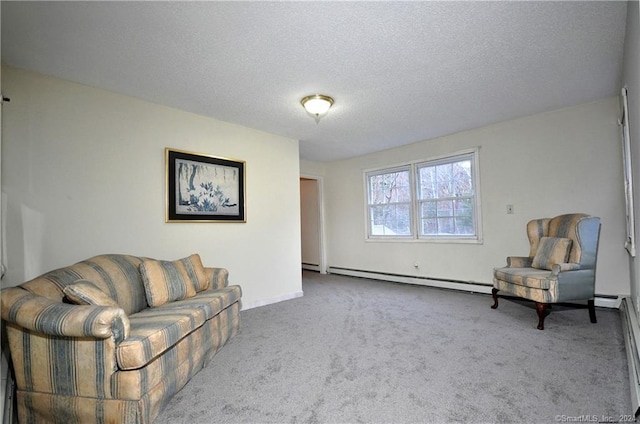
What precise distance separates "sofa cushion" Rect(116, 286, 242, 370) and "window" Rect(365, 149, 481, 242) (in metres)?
3.52

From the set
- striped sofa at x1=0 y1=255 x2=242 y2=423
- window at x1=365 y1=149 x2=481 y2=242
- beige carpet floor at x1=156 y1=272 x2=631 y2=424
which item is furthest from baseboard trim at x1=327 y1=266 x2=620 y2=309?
striped sofa at x1=0 y1=255 x2=242 y2=423

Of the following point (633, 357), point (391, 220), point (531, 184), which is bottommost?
point (633, 357)

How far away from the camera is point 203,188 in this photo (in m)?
3.67

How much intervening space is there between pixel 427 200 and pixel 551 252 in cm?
205

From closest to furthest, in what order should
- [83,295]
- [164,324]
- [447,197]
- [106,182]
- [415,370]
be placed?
[83,295], [164,324], [415,370], [106,182], [447,197]

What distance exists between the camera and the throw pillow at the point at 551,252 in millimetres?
3221

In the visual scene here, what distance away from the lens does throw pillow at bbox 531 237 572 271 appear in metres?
3.22

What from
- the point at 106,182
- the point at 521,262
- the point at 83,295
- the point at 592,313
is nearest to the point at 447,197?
the point at 521,262

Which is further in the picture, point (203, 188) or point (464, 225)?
point (464, 225)

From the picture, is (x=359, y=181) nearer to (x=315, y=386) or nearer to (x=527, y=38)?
(x=527, y=38)

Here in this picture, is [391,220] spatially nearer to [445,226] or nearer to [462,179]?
[445,226]

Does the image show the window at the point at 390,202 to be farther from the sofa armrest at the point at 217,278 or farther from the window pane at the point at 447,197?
the sofa armrest at the point at 217,278

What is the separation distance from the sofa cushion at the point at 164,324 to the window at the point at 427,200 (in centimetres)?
352

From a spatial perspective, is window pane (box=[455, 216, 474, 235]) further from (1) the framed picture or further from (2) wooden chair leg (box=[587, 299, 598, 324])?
(1) the framed picture
